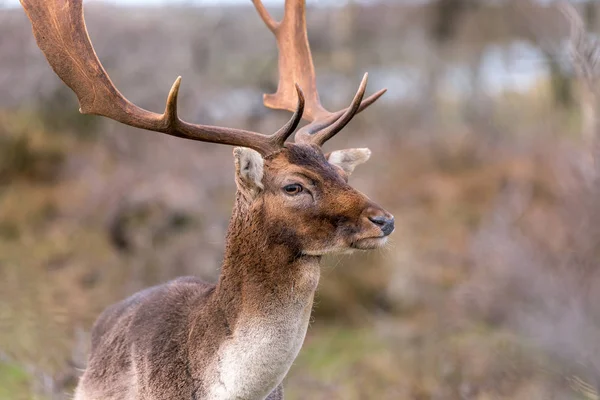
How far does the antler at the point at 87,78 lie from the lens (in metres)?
4.47

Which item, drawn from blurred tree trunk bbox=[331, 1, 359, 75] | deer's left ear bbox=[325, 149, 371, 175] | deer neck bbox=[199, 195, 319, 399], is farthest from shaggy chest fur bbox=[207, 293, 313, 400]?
blurred tree trunk bbox=[331, 1, 359, 75]

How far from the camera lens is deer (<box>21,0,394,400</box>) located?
4191 millimetres

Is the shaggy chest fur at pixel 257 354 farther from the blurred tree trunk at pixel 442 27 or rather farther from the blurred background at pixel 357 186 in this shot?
the blurred tree trunk at pixel 442 27

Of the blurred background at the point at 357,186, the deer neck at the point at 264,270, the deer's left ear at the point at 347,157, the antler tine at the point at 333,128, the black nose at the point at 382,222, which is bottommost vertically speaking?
the blurred background at the point at 357,186

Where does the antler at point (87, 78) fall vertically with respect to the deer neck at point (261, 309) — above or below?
above

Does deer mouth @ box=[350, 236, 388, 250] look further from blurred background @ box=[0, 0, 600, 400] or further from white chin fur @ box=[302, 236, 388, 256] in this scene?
blurred background @ box=[0, 0, 600, 400]

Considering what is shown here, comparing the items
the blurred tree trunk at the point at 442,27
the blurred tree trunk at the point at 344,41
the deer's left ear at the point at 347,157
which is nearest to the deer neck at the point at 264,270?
the deer's left ear at the point at 347,157

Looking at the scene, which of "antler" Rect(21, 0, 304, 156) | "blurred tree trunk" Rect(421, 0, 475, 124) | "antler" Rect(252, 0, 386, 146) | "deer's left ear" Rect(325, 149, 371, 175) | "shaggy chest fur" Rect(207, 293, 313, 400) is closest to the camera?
"shaggy chest fur" Rect(207, 293, 313, 400)

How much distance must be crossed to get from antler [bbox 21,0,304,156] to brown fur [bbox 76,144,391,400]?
220 mm

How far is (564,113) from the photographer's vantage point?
79.2 feet

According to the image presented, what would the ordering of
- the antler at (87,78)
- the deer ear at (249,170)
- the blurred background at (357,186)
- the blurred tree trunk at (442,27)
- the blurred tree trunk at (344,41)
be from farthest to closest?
the blurred tree trunk at (442,27)
the blurred tree trunk at (344,41)
the blurred background at (357,186)
the antler at (87,78)
the deer ear at (249,170)

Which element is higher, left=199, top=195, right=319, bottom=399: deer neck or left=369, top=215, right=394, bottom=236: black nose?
left=369, top=215, right=394, bottom=236: black nose

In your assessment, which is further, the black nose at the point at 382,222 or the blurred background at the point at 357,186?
the blurred background at the point at 357,186

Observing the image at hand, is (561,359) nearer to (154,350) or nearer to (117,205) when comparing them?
(154,350)
